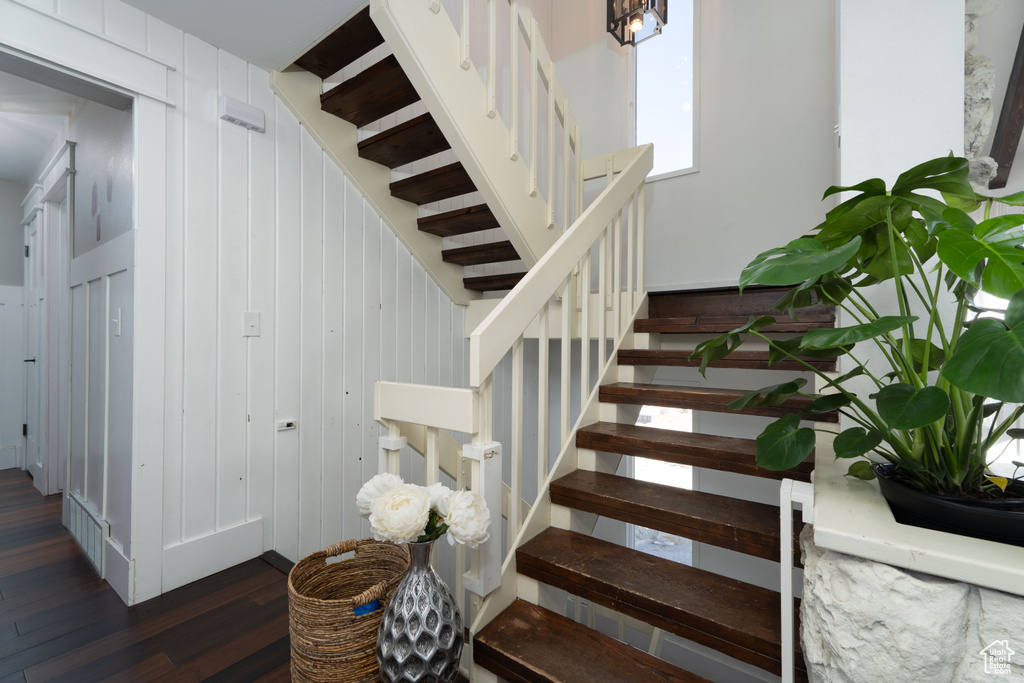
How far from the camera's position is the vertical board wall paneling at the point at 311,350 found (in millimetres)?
2115

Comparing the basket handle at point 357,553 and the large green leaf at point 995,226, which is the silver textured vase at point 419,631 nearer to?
the basket handle at point 357,553

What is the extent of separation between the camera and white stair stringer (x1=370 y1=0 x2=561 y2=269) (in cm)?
155

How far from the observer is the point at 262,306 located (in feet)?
6.45

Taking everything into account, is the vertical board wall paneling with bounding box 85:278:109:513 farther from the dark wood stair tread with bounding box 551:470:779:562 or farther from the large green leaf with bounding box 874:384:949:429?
the large green leaf with bounding box 874:384:949:429

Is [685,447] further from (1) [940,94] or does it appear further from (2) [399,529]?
(1) [940,94]

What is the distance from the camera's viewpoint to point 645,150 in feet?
7.38

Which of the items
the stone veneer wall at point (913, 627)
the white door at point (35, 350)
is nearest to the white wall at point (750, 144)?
the stone veneer wall at point (913, 627)

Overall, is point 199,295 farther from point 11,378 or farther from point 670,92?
point 11,378

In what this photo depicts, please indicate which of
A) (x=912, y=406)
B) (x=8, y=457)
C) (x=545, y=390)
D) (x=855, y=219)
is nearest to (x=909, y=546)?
(x=912, y=406)

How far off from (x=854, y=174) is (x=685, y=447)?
936 mm

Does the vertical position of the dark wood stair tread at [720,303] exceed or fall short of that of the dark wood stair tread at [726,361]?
it exceeds it

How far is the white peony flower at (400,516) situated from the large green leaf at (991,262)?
1001mm

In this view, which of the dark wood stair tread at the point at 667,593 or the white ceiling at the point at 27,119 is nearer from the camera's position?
the dark wood stair tread at the point at 667,593

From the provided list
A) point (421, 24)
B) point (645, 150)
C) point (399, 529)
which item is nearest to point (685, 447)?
point (399, 529)
